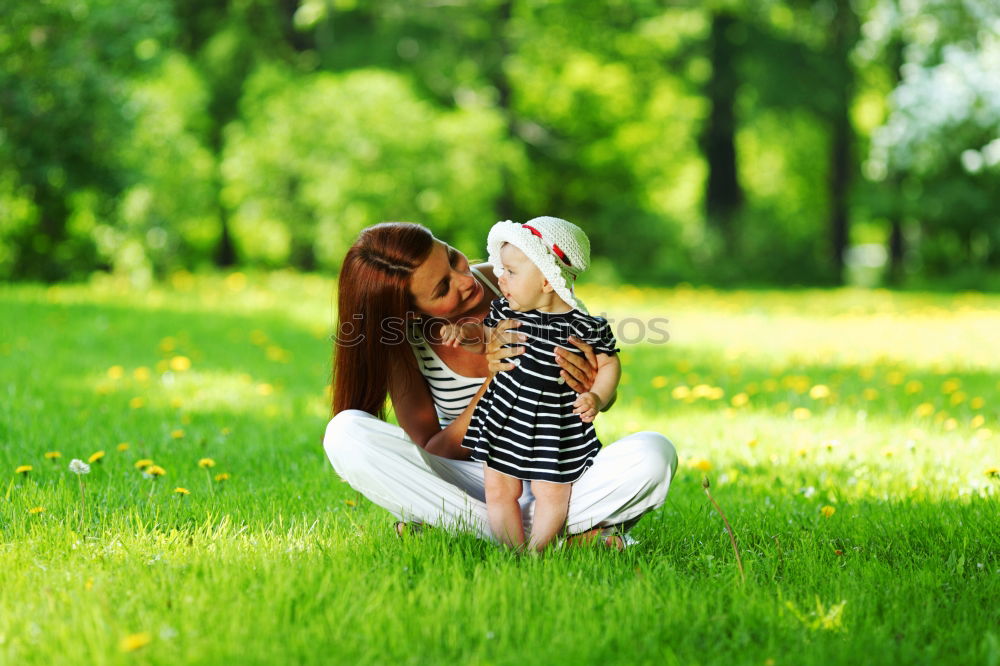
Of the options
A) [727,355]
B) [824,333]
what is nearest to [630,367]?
[727,355]

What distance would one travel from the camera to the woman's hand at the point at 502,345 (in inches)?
118

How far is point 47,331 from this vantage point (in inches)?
318

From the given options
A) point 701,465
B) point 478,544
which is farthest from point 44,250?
point 478,544

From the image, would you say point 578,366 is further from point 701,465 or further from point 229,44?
point 229,44

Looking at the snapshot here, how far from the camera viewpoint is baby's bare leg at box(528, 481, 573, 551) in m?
3.04

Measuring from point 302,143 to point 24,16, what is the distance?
5516 mm

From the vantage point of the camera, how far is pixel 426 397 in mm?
3553

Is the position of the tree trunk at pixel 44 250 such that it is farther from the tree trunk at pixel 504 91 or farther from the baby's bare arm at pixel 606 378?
the baby's bare arm at pixel 606 378

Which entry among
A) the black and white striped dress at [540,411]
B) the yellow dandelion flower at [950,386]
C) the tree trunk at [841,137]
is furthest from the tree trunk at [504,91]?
the black and white striped dress at [540,411]

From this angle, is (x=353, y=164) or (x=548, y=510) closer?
(x=548, y=510)

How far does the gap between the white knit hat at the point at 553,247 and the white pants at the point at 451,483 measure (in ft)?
1.62

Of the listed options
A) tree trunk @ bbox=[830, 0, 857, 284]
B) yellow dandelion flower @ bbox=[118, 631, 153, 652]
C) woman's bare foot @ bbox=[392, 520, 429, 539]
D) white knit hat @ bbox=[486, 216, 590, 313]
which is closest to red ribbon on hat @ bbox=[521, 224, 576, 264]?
white knit hat @ bbox=[486, 216, 590, 313]

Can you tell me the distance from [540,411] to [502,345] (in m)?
0.24

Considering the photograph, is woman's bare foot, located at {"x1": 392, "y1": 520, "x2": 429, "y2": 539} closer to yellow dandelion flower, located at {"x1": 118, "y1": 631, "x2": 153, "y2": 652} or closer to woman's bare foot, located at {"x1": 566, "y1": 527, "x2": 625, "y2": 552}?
woman's bare foot, located at {"x1": 566, "y1": 527, "x2": 625, "y2": 552}
